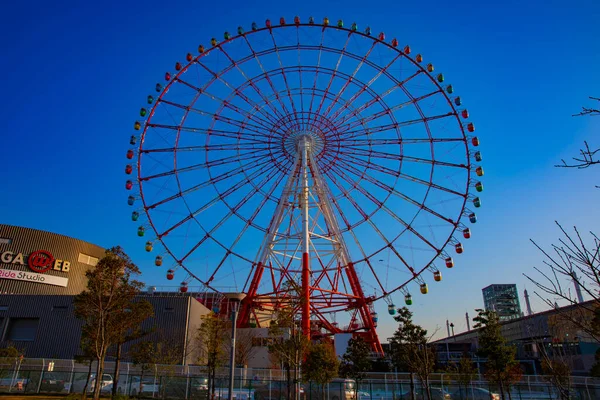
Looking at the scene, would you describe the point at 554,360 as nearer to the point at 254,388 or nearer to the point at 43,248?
the point at 254,388

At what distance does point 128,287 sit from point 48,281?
37.2m

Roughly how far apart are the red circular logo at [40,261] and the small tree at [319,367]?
3937 cm

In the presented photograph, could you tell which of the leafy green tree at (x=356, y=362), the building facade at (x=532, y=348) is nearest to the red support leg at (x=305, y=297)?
the leafy green tree at (x=356, y=362)

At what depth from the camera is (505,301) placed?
170875 mm

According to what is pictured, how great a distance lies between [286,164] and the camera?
37.9 m

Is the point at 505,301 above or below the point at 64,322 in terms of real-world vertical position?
above

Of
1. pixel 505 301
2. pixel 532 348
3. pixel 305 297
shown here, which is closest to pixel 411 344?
pixel 305 297

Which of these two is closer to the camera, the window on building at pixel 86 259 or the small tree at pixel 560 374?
the small tree at pixel 560 374

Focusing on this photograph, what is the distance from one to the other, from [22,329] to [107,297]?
34295 millimetres

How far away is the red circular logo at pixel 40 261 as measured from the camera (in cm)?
5209

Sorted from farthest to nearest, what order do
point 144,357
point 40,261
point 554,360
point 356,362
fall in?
point 40,261
point 356,362
point 144,357
point 554,360

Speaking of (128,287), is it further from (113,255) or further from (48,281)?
(48,281)

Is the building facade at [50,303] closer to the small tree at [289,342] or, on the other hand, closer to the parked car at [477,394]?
the small tree at [289,342]

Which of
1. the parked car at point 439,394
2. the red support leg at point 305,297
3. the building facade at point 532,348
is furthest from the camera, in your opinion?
the building facade at point 532,348
